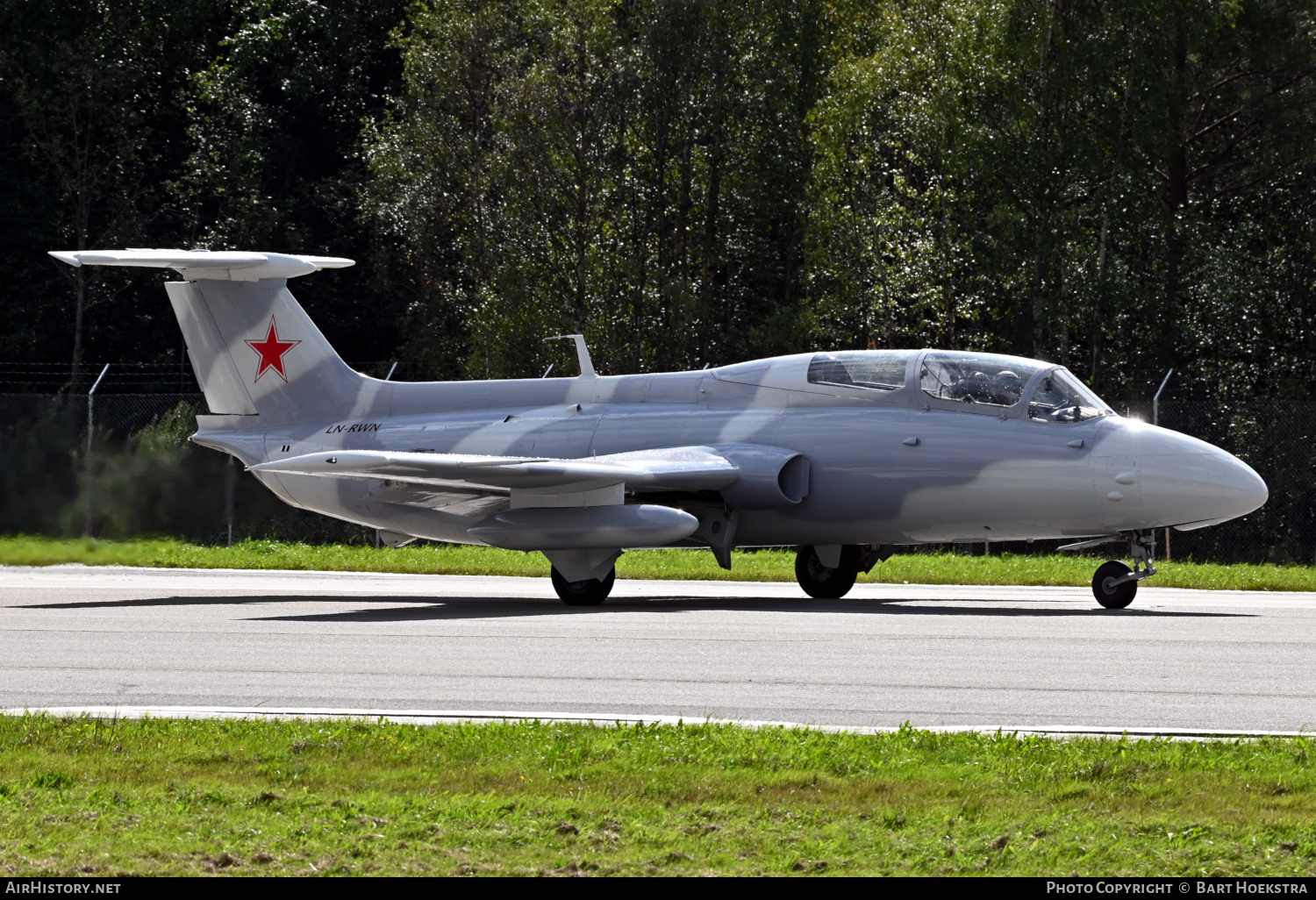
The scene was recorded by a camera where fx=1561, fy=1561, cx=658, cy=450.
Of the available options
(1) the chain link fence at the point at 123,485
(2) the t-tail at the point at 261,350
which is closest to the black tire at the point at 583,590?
(2) the t-tail at the point at 261,350

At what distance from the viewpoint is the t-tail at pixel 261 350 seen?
2205cm

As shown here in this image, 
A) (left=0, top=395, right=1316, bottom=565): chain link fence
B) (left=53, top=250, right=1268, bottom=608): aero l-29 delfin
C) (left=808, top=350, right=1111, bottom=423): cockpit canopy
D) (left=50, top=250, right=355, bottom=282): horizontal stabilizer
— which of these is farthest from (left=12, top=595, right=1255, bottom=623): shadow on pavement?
(left=0, top=395, right=1316, bottom=565): chain link fence

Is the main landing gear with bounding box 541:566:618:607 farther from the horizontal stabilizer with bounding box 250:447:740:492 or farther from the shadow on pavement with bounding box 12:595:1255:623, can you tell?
the horizontal stabilizer with bounding box 250:447:740:492

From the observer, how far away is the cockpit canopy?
17.2 metres

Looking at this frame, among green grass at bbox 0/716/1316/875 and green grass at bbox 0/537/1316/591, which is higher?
green grass at bbox 0/716/1316/875

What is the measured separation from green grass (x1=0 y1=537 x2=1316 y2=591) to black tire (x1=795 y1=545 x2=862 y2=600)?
3896 mm

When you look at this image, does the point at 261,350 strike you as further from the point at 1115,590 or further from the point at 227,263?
the point at 1115,590

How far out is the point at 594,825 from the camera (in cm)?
660

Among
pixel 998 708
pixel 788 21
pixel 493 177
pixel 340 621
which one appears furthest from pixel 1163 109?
pixel 998 708

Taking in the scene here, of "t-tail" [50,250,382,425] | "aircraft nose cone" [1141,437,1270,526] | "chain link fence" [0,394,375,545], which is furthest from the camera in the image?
"chain link fence" [0,394,375,545]

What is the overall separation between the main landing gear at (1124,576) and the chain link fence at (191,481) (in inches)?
401

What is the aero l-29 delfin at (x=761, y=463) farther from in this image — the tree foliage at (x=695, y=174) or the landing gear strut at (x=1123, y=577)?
the tree foliage at (x=695, y=174)

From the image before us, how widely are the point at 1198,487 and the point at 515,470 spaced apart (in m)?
7.26

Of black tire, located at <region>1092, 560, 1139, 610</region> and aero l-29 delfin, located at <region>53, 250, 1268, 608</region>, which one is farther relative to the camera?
black tire, located at <region>1092, 560, 1139, 610</region>
